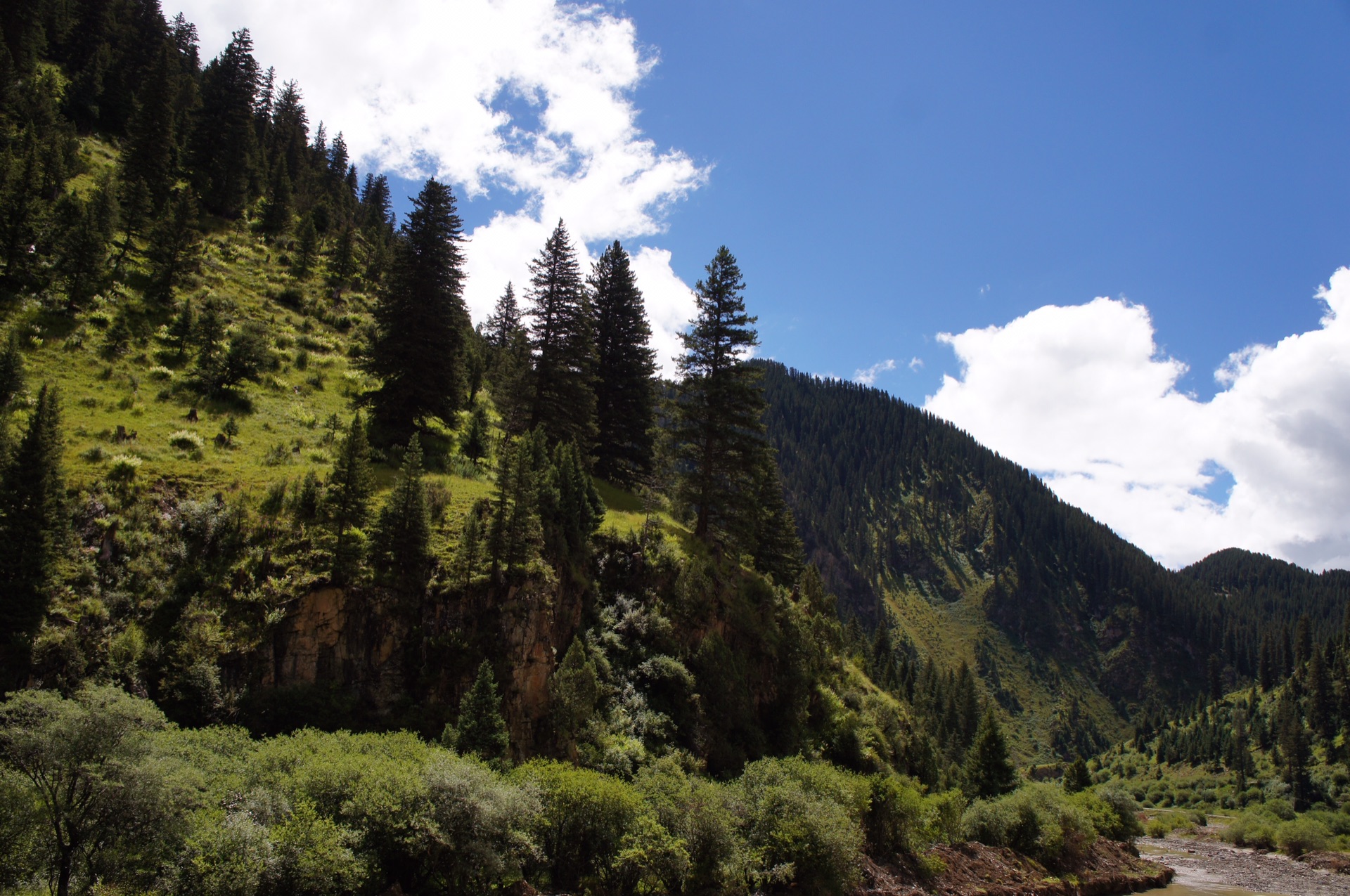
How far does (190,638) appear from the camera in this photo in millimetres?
17031

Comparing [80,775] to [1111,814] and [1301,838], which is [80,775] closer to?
[1111,814]

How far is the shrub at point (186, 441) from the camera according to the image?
25.2m

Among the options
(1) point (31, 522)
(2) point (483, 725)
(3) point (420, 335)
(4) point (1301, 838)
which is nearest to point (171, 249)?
(3) point (420, 335)

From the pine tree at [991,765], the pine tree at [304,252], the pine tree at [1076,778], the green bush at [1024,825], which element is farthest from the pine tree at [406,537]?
the pine tree at [1076,778]

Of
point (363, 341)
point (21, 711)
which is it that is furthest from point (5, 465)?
point (363, 341)

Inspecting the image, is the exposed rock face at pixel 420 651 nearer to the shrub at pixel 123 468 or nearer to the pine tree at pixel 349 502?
the pine tree at pixel 349 502

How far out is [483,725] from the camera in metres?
17.2

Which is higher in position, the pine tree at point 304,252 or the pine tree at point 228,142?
the pine tree at point 228,142

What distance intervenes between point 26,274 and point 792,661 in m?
45.0

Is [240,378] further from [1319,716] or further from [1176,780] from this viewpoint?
[1319,716]

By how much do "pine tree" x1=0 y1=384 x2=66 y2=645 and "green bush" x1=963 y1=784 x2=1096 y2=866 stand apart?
37.7m

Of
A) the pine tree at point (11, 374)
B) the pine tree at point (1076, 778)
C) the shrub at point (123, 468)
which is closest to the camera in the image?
the shrub at point (123, 468)

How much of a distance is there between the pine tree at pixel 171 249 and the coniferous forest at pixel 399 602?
30 centimetres

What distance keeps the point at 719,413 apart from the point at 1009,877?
24923 millimetres
